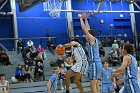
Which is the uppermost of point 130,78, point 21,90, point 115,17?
point 115,17

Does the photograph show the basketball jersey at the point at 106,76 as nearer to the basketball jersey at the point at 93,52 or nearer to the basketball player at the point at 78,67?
the basketball player at the point at 78,67

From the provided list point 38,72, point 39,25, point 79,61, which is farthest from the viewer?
point 39,25

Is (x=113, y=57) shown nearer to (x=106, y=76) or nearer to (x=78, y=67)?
(x=106, y=76)

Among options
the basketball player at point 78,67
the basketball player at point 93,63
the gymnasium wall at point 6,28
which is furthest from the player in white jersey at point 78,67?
the gymnasium wall at point 6,28

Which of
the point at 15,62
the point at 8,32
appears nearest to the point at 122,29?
the point at 8,32

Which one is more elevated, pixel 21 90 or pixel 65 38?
pixel 65 38

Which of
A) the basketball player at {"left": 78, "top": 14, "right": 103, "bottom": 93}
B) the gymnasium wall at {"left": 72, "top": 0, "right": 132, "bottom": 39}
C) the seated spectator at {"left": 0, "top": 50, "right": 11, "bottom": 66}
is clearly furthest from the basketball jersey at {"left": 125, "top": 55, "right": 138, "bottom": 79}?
the gymnasium wall at {"left": 72, "top": 0, "right": 132, "bottom": 39}

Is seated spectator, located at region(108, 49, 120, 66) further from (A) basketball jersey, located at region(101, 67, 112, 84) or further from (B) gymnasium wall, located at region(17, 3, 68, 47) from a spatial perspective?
(A) basketball jersey, located at region(101, 67, 112, 84)

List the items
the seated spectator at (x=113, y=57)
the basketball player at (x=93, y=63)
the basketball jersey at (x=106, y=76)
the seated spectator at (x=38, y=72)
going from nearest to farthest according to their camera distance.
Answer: the basketball player at (x=93, y=63)
the basketball jersey at (x=106, y=76)
the seated spectator at (x=38, y=72)
the seated spectator at (x=113, y=57)

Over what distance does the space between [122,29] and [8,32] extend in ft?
33.4

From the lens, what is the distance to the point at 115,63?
22.3 meters

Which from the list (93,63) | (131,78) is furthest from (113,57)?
A: (131,78)

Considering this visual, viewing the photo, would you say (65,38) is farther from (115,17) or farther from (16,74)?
(16,74)

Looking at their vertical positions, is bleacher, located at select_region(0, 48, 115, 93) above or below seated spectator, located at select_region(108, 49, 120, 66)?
below
